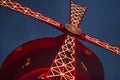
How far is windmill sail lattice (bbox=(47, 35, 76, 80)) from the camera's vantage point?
9.63m

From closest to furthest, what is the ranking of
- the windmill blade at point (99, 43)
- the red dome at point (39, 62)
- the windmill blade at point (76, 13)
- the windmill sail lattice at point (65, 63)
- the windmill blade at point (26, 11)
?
1. the windmill sail lattice at point (65, 63)
2. the red dome at point (39, 62)
3. the windmill blade at point (26, 11)
4. the windmill blade at point (99, 43)
5. the windmill blade at point (76, 13)

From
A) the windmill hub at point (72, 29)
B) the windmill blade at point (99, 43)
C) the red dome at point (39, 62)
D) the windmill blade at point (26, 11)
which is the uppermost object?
the windmill blade at point (26, 11)

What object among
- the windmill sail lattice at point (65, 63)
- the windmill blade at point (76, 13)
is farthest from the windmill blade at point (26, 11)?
the windmill blade at point (76, 13)

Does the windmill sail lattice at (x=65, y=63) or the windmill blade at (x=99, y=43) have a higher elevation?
the windmill blade at (x=99, y=43)

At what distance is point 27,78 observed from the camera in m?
10.8

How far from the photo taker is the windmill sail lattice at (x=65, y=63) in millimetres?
9633

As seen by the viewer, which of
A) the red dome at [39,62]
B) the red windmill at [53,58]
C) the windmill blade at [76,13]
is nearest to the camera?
the red windmill at [53,58]

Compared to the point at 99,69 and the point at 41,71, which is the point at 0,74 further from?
the point at 99,69

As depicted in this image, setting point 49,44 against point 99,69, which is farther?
point 99,69

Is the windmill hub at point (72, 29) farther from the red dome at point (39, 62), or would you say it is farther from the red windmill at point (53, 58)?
the red dome at point (39, 62)

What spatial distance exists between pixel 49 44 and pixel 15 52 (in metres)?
1.34

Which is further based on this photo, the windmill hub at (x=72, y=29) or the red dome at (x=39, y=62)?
the windmill hub at (x=72, y=29)

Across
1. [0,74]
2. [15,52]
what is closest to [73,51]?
[15,52]

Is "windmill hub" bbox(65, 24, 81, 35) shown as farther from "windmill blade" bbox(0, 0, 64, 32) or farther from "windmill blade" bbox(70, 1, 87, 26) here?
"windmill blade" bbox(70, 1, 87, 26)
